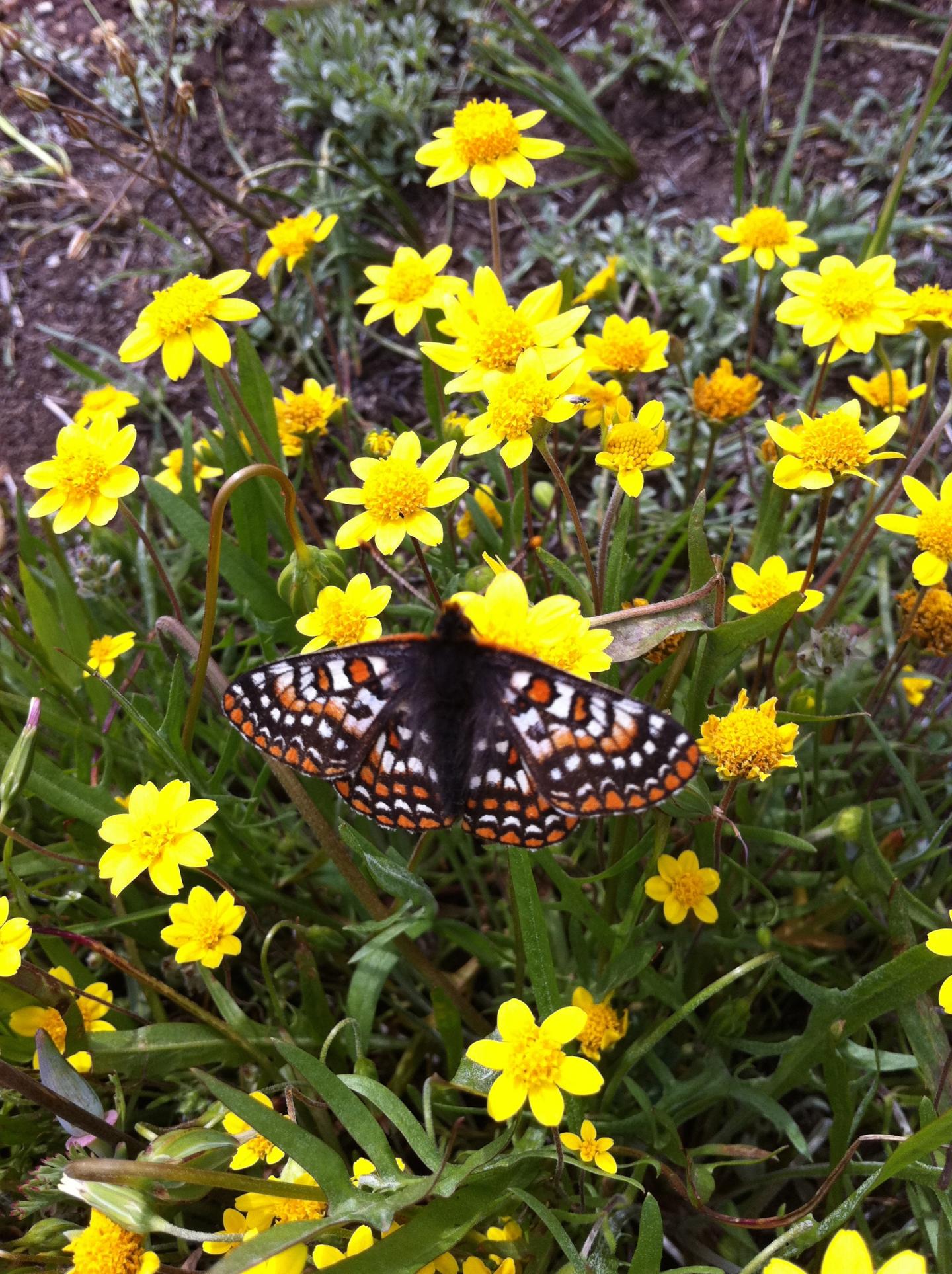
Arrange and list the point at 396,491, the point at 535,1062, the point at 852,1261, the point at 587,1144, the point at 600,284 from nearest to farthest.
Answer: the point at 852,1261
the point at 535,1062
the point at 587,1144
the point at 396,491
the point at 600,284

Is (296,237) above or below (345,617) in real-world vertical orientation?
above

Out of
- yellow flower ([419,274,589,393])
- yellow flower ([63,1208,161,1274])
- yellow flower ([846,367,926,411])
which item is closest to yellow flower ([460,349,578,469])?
yellow flower ([419,274,589,393])

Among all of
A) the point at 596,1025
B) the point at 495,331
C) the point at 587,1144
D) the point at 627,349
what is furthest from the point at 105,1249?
the point at 627,349

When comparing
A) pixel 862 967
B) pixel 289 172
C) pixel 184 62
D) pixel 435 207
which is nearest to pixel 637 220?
pixel 435 207

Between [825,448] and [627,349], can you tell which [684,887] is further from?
[627,349]

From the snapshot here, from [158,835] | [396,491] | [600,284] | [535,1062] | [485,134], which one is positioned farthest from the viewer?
[600,284]

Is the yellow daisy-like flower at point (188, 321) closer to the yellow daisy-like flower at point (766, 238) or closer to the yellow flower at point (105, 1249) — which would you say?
the yellow daisy-like flower at point (766, 238)

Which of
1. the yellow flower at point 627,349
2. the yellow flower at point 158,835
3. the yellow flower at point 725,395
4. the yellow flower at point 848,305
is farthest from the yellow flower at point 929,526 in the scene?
the yellow flower at point 158,835
